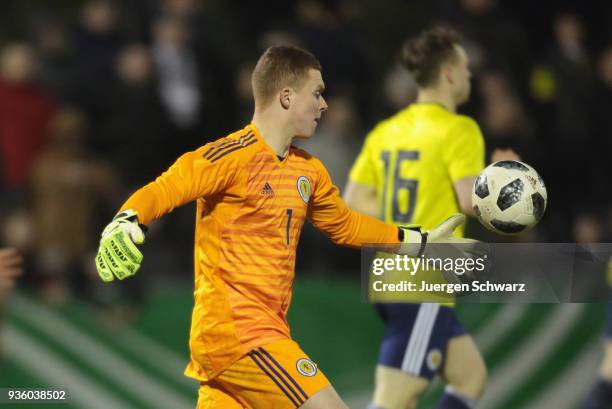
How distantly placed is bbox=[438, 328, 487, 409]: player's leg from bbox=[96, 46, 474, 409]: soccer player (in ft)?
4.43

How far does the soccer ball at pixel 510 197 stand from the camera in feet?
16.5

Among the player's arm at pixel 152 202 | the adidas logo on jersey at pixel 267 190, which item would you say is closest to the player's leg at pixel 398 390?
the adidas logo on jersey at pixel 267 190

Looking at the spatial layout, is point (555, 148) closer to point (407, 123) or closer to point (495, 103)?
point (495, 103)

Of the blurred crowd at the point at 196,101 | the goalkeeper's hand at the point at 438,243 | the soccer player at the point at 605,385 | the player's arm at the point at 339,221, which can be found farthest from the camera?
the blurred crowd at the point at 196,101

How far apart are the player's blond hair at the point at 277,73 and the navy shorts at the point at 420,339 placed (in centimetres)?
152

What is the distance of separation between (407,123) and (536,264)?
0.94 metres

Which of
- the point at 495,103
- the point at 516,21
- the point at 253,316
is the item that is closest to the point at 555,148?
the point at 495,103

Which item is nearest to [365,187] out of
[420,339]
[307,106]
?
[420,339]

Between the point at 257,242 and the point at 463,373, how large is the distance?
1.67 m

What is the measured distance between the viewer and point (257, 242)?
458cm

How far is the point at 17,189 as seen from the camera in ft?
28.1

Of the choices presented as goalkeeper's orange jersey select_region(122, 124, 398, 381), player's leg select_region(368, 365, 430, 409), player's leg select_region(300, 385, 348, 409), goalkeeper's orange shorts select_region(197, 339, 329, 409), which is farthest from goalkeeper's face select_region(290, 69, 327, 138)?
player's leg select_region(368, 365, 430, 409)

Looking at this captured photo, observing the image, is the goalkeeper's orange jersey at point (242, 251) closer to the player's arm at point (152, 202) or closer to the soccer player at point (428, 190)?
the player's arm at point (152, 202)

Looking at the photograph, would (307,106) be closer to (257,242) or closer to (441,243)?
(257,242)
